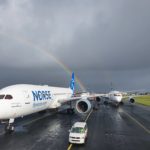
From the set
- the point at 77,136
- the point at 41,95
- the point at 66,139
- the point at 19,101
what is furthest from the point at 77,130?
the point at 41,95

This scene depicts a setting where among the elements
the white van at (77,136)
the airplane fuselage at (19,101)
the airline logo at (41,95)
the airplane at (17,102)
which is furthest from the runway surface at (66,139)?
the airline logo at (41,95)

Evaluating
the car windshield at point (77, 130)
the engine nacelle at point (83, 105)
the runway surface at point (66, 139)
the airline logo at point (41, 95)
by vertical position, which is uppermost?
the airline logo at point (41, 95)

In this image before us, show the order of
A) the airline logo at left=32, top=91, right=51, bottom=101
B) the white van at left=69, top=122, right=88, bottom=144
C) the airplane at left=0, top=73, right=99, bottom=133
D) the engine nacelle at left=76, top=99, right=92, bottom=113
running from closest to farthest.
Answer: the white van at left=69, top=122, right=88, bottom=144 → the airplane at left=0, top=73, right=99, bottom=133 → the airline logo at left=32, top=91, right=51, bottom=101 → the engine nacelle at left=76, top=99, right=92, bottom=113

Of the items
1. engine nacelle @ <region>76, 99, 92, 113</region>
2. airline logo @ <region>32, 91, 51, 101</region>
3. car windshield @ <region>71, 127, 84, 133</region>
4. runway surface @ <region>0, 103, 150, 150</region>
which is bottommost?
runway surface @ <region>0, 103, 150, 150</region>

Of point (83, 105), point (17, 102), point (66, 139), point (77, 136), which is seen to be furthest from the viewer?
point (83, 105)

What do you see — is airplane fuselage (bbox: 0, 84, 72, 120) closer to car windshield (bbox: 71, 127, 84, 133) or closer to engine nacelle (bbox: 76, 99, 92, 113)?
engine nacelle (bbox: 76, 99, 92, 113)

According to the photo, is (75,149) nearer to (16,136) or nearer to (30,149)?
(30,149)

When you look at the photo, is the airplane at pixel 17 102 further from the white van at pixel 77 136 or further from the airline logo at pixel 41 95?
the white van at pixel 77 136

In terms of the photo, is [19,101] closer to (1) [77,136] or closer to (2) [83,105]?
(1) [77,136]

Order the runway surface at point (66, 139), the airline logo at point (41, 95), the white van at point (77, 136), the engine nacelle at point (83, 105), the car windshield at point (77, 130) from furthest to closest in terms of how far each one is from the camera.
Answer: the engine nacelle at point (83, 105), the airline logo at point (41, 95), the car windshield at point (77, 130), the white van at point (77, 136), the runway surface at point (66, 139)

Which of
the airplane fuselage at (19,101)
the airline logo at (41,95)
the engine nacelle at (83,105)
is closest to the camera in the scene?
the airplane fuselage at (19,101)

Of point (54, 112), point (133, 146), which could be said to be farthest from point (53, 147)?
point (54, 112)

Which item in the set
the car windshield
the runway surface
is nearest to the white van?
the car windshield

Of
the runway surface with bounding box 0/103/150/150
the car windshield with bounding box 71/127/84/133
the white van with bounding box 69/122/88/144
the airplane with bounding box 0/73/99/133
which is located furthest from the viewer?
the airplane with bounding box 0/73/99/133
